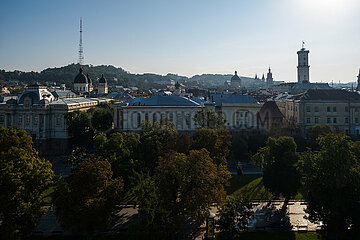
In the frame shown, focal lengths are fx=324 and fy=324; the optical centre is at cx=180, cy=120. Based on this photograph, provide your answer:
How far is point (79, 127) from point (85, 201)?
38321mm

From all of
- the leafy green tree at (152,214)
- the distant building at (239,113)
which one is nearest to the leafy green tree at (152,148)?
the leafy green tree at (152,214)

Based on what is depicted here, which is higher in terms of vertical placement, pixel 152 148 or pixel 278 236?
pixel 152 148

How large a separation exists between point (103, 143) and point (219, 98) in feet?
131

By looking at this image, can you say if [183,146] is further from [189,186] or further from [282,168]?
[189,186]

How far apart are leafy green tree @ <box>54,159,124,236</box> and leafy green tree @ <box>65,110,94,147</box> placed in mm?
37049

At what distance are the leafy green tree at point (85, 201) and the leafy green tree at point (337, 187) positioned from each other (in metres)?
14.5

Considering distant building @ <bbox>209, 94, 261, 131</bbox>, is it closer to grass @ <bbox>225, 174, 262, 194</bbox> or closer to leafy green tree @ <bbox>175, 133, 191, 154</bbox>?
grass @ <bbox>225, 174, 262, 194</bbox>

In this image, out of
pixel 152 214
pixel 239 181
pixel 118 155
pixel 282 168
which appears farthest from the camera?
pixel 239 181

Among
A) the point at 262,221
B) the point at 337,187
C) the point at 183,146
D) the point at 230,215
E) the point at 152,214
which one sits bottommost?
the point at 262,221

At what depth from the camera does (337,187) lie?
2166 centimetres

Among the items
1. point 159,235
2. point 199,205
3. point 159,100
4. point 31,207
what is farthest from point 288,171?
point 159,100

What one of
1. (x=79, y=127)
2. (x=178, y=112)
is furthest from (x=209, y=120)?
(x=79, y=127)

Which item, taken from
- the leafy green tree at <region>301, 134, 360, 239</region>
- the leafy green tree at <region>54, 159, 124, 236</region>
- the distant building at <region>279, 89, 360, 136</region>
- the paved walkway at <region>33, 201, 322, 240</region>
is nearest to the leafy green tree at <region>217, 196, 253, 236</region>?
the paved walkway at <region>33, 201, 322, 240</region>

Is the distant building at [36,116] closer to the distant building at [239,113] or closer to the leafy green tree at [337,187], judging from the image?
the distant building at [239,113]
